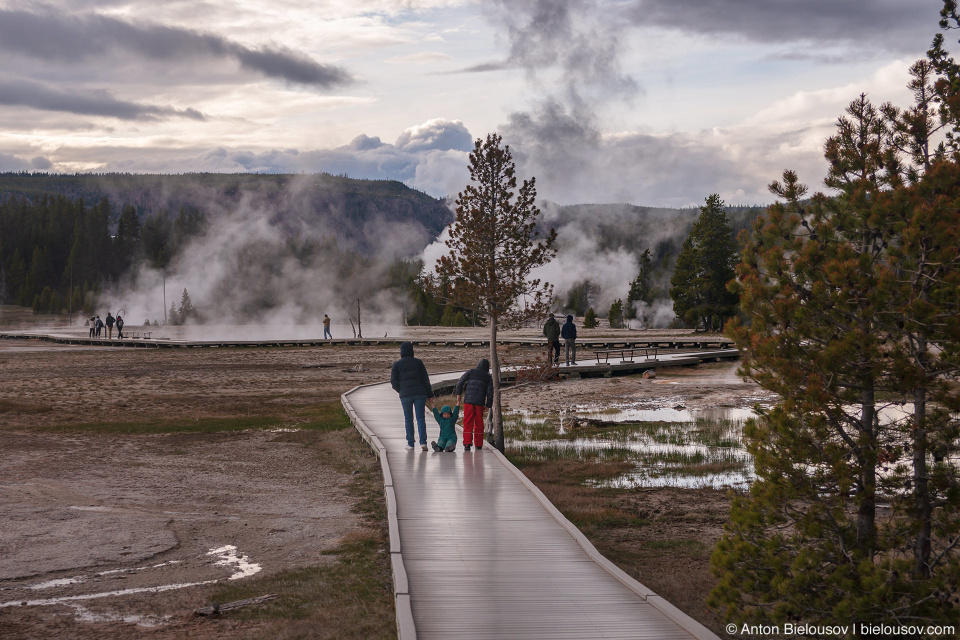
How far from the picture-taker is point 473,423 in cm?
1347

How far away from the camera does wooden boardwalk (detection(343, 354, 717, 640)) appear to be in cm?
598

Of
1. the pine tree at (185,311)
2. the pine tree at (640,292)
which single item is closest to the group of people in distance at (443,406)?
the pine tree at (640,292)

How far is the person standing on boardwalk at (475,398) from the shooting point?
43.0ft

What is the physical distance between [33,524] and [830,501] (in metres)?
9.12

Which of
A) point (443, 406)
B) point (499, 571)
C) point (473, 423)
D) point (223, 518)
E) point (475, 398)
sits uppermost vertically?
point (475, 398)

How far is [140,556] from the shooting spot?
8.91 meters

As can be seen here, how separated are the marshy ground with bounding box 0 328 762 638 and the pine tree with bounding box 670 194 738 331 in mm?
34634

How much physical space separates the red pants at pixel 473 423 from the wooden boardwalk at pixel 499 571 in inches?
65.7

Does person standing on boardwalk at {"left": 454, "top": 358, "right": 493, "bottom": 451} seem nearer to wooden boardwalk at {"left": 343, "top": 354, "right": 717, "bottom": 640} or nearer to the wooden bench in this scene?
wooden boardwalk at {"left": 343, "top": 354, "right": 717, "bottom": 640}

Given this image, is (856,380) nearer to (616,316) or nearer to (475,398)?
(475,398)

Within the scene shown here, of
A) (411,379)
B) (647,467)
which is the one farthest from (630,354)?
(411,379)

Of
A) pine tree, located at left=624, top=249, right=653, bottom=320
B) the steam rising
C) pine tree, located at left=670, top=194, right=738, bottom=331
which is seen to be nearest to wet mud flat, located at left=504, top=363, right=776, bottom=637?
pine tree, located at left=670, top=194, right=738, bottom=331

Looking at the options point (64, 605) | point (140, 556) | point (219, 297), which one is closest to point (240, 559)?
point (140, 556)

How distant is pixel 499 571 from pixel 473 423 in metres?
6.21
